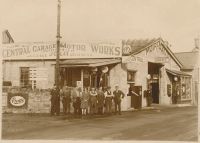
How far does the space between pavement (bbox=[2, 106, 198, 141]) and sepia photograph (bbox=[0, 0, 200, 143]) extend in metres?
0.01

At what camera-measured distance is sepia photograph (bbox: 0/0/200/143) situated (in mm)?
6492

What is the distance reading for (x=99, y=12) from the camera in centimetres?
657

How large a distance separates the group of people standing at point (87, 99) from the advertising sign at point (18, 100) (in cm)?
33

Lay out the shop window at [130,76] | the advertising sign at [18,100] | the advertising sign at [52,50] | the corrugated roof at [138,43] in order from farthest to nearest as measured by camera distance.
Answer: the shop window at [130,76], the advertising sign at [18,100], the advertising sign at [52,50], the corrugated roof at [138,43]

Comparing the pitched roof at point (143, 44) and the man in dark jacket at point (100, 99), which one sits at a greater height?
the pitched roof at point (143, 44)

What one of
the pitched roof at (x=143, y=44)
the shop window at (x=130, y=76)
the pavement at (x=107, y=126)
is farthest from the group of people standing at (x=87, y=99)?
the pitched roof at (x=143, y=44)

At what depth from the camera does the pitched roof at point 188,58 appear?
6492mm

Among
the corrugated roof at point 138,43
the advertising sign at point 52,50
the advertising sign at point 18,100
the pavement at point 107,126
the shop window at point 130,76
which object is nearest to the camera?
the pavement at point 107,126

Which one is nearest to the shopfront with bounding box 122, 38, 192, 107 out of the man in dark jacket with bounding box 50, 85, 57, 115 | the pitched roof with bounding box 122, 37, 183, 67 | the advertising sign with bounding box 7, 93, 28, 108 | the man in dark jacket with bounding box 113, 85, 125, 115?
the pitched roof with bounding box 122, 37, 183, 67

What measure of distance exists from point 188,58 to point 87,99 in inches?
49.8

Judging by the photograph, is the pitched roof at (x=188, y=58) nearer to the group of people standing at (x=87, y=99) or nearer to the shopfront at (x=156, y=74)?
the shopfront at (x=156, y=74)

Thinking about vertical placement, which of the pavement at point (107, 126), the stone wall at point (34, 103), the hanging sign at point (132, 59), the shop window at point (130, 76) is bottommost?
the pavement at point (107, 126)

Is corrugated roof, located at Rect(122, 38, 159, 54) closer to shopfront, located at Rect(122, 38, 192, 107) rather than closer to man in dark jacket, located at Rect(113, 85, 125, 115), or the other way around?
shopfront, located at Rect(122, 38, 192, 107)

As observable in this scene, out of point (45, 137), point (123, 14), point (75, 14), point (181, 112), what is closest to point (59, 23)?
point (75, 14)
